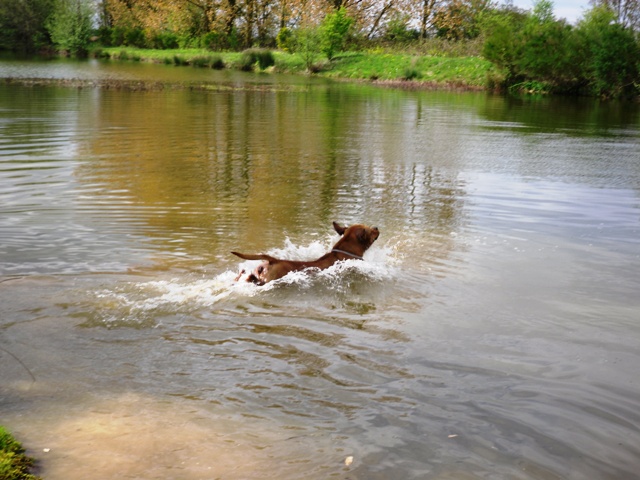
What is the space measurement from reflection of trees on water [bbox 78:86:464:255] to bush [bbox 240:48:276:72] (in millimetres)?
29542

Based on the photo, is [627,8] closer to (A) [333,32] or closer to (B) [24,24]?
(A) [333,32]

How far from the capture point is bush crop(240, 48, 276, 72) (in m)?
51.5

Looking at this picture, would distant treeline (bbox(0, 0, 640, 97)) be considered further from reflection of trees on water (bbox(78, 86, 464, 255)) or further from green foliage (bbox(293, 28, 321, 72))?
reflection of trees on water (bbox(78, 86, 464, 255))

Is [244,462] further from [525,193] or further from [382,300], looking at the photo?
[525,193]

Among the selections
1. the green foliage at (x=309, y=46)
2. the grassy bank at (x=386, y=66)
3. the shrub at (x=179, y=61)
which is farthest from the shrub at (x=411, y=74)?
the shrub at (x=179, y=61)

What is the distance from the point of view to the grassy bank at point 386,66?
40938 mm

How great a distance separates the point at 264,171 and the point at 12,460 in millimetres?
→ 9186

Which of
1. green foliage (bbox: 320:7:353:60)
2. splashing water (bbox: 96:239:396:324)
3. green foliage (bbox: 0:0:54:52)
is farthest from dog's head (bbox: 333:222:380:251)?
green foliage (bbox: 0:0:54:52)

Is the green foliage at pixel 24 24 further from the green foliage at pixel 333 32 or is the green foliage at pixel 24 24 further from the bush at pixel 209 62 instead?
the green foliage at pixel 333 32

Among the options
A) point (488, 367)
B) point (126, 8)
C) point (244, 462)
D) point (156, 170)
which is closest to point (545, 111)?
point (156, 170)

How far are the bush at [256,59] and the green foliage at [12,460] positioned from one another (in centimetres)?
4944

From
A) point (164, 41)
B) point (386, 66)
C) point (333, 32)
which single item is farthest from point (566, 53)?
point (164, 41)

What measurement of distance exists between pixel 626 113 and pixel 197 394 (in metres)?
26.6

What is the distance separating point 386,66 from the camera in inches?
1820
